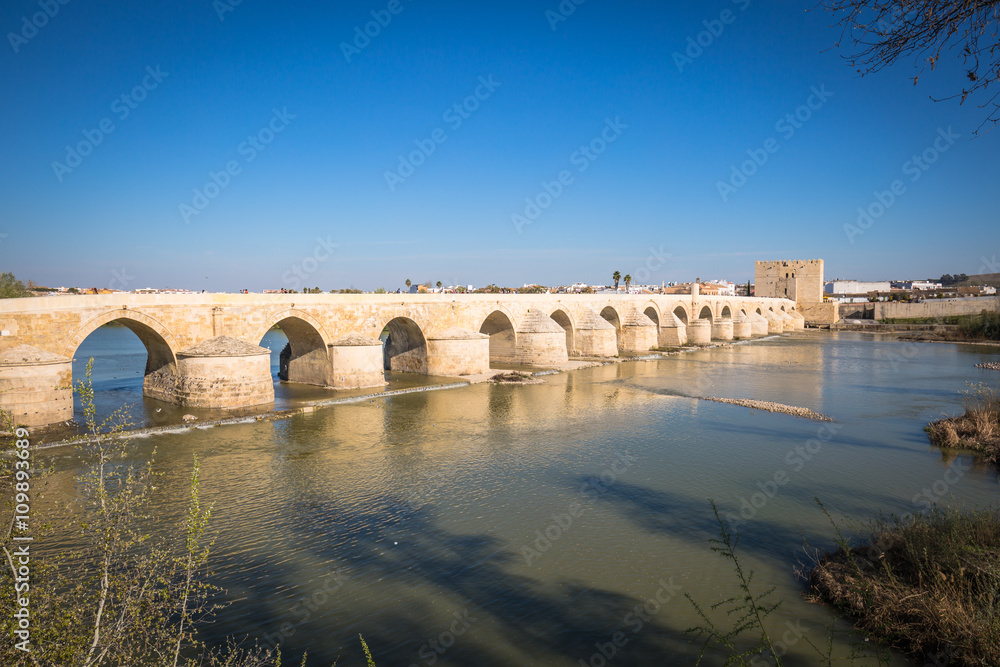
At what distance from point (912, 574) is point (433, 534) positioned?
549cm

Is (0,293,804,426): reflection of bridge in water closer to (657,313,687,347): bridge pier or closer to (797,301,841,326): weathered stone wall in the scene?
(657,313,687,347): bridge pier

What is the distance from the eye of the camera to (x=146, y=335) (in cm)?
1548

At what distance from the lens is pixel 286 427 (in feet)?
44.1

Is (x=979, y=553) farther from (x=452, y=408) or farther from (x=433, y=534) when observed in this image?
(x=452, y=408)

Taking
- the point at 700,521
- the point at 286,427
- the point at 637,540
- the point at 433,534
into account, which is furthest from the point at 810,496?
the point at 286,427

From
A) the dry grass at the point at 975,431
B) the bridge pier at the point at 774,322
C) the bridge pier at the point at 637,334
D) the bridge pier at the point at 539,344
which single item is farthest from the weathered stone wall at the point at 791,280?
the dry grass at the point at 975,431

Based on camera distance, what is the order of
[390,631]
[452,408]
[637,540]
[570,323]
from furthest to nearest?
[570,323] < [452,408] < [637,540] < [390,631]

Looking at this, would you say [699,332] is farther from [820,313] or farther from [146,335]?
[146,335]

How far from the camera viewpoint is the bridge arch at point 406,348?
2173 cm

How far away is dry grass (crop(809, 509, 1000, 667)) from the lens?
4.62m

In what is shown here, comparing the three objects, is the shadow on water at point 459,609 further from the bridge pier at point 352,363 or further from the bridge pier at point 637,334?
the bridge pier at point 637,334

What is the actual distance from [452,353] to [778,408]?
451 inches

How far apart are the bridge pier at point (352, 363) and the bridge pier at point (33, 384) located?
7.07 metres

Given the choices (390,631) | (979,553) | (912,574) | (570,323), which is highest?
(570,323)
